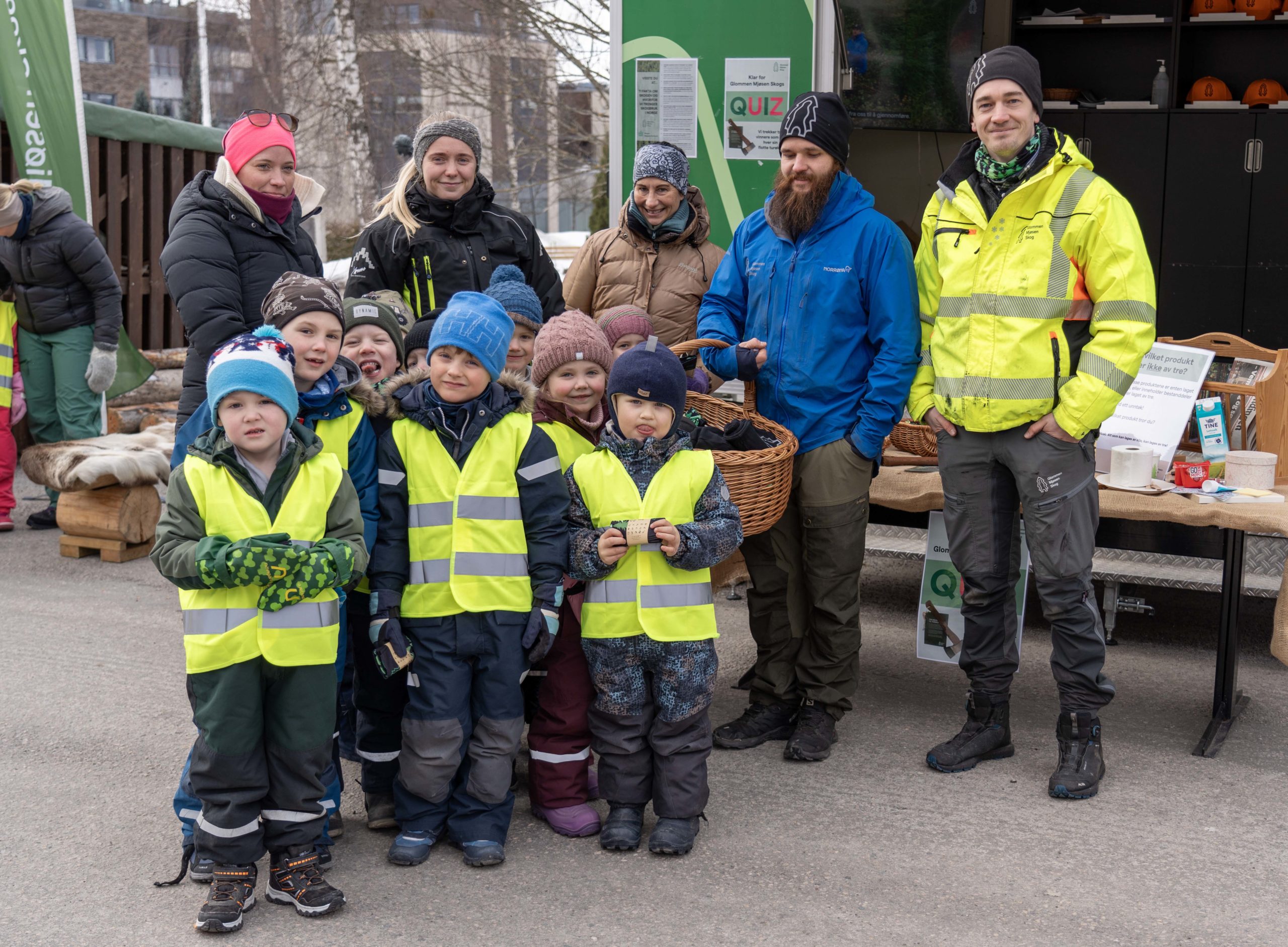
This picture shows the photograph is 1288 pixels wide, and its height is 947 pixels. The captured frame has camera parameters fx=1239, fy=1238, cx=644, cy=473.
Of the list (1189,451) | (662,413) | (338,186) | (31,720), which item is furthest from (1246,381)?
(338,186)

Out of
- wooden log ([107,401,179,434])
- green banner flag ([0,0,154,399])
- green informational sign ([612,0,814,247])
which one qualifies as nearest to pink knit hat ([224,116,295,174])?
green informational sign ([612,0,814,247])

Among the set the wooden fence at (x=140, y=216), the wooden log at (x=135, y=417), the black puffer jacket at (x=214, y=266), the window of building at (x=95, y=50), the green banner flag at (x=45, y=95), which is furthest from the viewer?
the window of building at (x=95, y=50)

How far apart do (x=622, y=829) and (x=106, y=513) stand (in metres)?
4.57

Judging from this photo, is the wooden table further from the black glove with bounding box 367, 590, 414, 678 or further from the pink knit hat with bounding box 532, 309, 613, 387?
Answer: the black glove with bounding box 367, 590, 414, 678

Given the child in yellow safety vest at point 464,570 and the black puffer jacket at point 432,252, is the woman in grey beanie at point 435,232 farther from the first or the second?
the child in yellow safety vest at point 464,570

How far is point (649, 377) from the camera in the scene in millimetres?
3502

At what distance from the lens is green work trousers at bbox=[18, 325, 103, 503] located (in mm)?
7332

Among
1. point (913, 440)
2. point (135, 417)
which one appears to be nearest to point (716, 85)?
point (913, 440)

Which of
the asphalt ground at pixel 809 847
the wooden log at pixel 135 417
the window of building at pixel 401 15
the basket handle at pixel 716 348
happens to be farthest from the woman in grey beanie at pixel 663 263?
the window of building at pixel 401 15

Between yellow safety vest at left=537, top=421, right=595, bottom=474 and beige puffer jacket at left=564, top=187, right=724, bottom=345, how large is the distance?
1044mm

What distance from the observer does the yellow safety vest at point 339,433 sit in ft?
11.1

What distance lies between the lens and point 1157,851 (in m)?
3.55

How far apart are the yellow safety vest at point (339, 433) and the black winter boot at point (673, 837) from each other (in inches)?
53.6

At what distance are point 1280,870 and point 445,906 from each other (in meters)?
2.28
